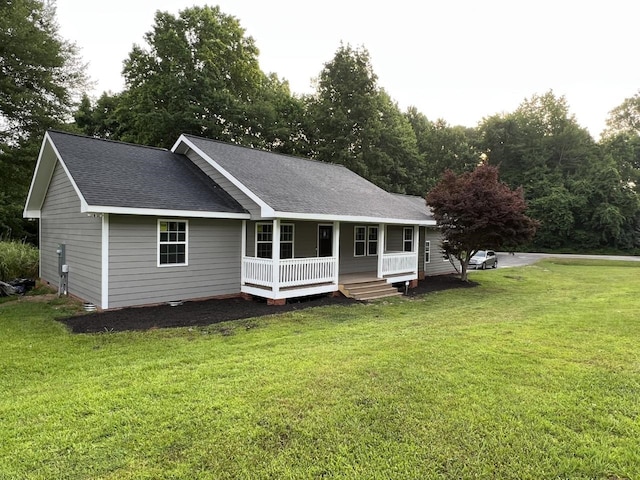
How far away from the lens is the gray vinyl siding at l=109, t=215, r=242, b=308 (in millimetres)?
9270

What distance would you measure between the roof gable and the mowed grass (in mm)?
3166

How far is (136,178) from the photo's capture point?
1052cm

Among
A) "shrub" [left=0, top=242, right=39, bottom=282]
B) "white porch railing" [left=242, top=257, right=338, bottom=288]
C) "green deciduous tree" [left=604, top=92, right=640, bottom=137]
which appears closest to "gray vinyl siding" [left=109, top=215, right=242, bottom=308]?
"white porch railing" [left=242, top=257, right=338, bottom=288]

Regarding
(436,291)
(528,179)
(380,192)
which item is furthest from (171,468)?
(528,179)

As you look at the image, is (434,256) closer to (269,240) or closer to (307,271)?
(307,271)

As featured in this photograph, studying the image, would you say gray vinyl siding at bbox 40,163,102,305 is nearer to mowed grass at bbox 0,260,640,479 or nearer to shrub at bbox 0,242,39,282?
shrub at bbox 0,242,39,282

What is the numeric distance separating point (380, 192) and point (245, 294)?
8.51 metres

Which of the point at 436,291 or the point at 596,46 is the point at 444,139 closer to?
the point at 596,46

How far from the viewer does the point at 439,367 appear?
5293 millimetres

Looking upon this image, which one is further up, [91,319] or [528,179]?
[528,179]

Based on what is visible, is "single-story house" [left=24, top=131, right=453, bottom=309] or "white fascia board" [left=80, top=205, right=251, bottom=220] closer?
"white fascia board" [left=80, top=205, right=251, bottom=220]

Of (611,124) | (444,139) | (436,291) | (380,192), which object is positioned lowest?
(436,291)

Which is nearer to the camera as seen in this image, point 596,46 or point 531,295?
point 531,295

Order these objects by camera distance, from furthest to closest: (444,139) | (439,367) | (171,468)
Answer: (444,139) < (439,367) < (171,468)
